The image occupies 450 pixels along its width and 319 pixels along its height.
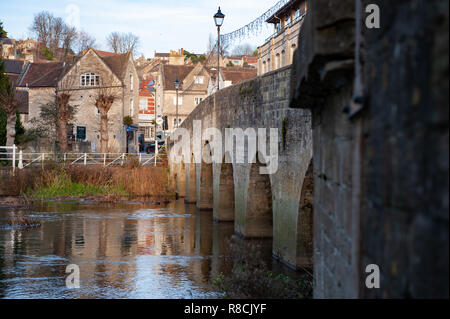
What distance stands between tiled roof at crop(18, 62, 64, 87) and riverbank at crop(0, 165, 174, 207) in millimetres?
21274

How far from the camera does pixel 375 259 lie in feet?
10.2

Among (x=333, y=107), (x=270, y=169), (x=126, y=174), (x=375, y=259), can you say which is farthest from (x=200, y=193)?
(x=375, y=259)

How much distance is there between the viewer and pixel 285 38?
90.3ft

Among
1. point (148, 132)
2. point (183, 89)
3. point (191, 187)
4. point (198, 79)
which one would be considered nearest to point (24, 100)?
point (183, 89)

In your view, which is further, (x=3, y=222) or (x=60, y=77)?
(x=60, y=77)

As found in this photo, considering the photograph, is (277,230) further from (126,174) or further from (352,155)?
(126,174)

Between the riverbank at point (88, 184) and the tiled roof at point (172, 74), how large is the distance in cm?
3500

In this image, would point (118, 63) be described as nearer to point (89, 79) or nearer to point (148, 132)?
point (89, 79)

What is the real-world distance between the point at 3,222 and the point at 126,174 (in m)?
9.47

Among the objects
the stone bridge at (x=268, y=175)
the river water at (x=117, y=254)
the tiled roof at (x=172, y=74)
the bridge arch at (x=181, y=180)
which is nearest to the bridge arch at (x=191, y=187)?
the bridge arch at (x=181, y=180)

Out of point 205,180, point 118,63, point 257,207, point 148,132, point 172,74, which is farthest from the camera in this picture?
point 148,132

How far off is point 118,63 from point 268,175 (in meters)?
36.3

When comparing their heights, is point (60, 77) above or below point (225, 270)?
above
